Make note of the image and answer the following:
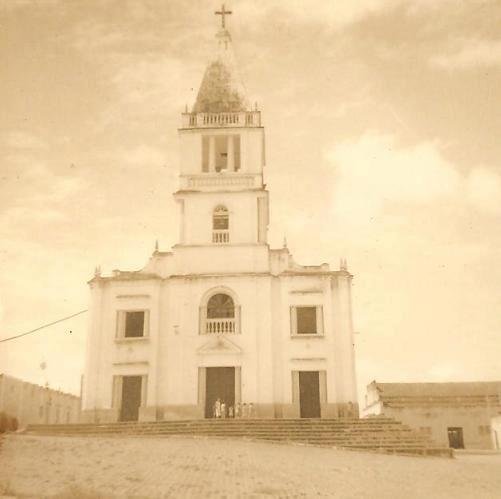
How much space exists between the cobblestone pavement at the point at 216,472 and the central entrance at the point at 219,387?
8336mm

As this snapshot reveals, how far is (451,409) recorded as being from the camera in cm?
3831

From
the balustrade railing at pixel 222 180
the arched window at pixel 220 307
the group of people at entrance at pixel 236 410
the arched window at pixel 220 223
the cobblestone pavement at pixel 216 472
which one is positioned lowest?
the cobblestone pavement at pixel 216 472

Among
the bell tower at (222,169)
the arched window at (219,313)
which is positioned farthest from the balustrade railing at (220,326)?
the bell tower at (222,169)

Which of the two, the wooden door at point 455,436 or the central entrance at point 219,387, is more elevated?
the central entrance at point 219,387

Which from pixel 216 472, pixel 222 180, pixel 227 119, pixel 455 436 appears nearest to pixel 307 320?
pixel 222 180

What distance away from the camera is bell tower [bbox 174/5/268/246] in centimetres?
3055

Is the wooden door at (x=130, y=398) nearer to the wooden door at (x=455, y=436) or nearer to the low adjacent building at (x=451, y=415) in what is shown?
the low adjacent building at (x=451, y=415)

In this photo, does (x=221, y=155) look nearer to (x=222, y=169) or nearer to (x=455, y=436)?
(x=222, y=169)

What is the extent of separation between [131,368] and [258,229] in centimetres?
921

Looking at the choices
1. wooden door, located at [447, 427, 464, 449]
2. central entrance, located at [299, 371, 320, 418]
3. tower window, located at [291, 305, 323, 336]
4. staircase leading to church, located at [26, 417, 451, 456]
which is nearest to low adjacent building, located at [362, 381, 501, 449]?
wooden door, located at [447, 427, 464, 449]

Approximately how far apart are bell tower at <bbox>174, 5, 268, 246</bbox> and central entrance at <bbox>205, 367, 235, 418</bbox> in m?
6.18

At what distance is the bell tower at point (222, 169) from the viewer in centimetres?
3055

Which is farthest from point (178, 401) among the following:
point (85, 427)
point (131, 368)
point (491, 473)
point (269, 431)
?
point (491, 473)

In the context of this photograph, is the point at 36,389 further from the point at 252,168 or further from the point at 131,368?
the point at 252,168
